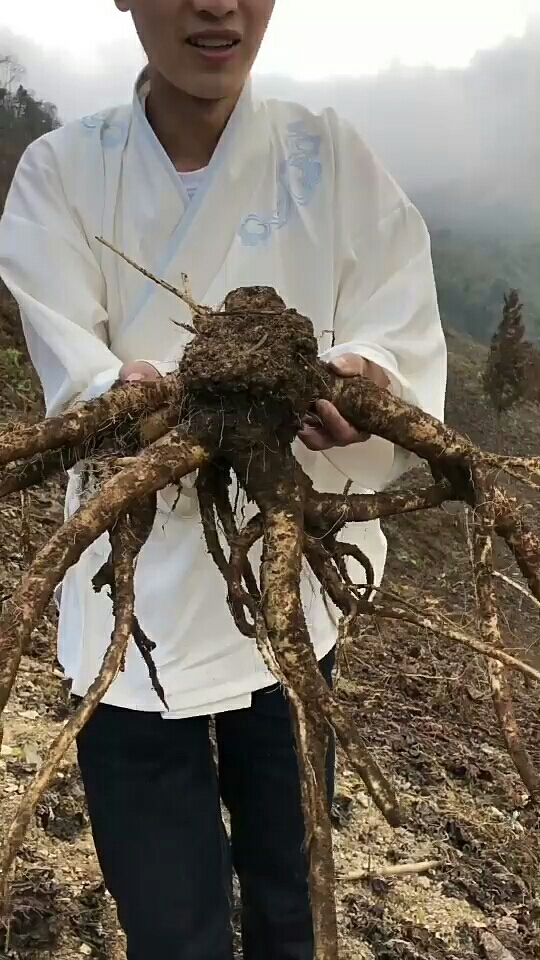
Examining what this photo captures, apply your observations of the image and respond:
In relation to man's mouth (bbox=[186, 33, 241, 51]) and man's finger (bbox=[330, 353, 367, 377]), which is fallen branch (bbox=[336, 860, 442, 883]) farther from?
man's mouth (bbox=[186, 33, 241, 51])

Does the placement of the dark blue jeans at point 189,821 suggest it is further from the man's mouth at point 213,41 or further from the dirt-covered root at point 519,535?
the man's mouth at point 213,41

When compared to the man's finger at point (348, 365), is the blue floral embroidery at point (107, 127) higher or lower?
higher

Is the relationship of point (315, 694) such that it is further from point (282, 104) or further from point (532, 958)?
point (532, 958)

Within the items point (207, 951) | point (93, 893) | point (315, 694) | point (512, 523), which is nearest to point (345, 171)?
point (512, 523)

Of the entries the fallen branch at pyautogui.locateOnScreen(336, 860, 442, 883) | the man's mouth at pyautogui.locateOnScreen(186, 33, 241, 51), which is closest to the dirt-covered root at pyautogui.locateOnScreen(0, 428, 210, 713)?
the man's mouth at pyautogui.locateOnScreen(186, 33, 241, 51)

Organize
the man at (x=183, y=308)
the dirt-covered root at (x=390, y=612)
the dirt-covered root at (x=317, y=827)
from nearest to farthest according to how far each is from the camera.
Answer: the dirt-covered root at (x=317, y=827)
the dirt-covered root at (x=390, y=612)
the man at (x=183, y=308)

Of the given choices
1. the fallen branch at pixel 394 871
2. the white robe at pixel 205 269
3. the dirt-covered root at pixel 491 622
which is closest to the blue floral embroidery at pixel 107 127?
the white robe at pixel 205 269

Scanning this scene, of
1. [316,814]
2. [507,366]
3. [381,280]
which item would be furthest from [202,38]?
[507,366]
